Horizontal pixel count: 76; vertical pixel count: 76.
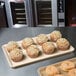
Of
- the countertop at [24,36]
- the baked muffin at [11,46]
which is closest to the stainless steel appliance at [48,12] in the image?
the countertop at [24,36]

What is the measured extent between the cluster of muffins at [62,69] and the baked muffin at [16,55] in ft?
0.47

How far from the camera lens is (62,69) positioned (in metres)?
0.94

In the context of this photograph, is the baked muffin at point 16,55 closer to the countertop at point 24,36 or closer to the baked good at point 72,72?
the countertop at point 24,36

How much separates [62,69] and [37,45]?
23cm

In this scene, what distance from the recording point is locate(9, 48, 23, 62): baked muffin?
991mm

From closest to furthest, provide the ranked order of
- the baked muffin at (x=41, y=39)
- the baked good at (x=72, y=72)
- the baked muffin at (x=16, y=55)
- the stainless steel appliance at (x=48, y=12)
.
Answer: the baked good at (x=72, y=72) → the baked muffin at (x=16, y=55) → the baked muffin at (x=41, y=39) → the stainless steel appliance at (x=48, y=12)

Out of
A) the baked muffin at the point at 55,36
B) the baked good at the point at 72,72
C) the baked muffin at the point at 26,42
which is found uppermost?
the baked muffin at the point at 55,36

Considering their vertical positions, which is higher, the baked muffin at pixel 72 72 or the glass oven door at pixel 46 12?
the glass oven door at pixel 46 12

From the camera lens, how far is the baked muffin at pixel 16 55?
0.99 m

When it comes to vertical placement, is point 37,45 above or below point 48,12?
below

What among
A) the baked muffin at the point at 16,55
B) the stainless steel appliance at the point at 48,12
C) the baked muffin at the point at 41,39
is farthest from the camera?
the stainless steel appliance at the point at 48,12

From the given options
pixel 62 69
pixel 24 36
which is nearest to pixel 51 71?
pixel 62 69

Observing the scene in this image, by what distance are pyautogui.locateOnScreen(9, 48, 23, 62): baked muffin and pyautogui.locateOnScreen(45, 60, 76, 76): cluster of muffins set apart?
0.47ft

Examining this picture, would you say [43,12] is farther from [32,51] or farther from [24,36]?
[32,51]
